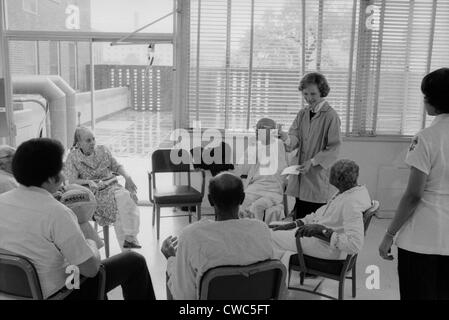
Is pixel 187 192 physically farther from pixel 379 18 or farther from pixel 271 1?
pixel 379 18

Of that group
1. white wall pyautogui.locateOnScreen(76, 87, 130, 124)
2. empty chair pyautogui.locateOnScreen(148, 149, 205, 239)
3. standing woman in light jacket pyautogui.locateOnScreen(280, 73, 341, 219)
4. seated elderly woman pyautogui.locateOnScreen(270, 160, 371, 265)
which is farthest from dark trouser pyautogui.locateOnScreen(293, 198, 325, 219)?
white wall pyautogui.locateOnScreen(76, 87, 130, 124)

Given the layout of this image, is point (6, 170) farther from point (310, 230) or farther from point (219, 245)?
point (310, 230)

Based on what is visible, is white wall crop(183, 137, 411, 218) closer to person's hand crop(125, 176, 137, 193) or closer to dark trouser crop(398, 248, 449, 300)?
person's hand crop(125, 176, 137, 193)

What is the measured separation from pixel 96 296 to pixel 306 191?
191 cm

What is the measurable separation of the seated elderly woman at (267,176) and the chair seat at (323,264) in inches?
39.2

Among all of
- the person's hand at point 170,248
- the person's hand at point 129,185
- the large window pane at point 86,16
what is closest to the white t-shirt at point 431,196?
the person's hand at point 170,248

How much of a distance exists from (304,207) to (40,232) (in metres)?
2.23

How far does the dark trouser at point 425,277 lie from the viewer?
200 cm

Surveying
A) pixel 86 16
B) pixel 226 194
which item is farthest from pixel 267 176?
pixel 86 16

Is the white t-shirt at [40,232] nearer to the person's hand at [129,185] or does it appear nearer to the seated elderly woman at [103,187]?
the seated elderly woman at [103,187]

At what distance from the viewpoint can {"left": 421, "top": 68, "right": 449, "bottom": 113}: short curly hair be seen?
6.25ft
